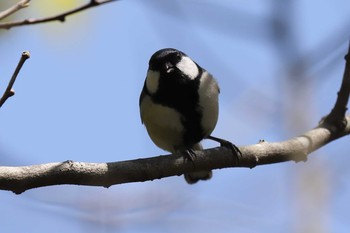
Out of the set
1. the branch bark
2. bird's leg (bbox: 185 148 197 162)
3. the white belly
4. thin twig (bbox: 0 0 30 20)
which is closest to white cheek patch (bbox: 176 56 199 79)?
the white belly

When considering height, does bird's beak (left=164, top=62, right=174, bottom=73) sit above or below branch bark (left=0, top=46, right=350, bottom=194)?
above

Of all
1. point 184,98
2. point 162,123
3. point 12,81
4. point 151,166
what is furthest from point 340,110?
point 12,81

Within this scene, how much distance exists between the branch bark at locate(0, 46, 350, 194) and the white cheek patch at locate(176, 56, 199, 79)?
0.71 meters

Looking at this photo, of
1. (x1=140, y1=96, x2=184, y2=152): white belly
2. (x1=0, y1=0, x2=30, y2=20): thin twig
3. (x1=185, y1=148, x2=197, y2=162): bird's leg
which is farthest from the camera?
(x1=140, y1=96, x2=184, y2=152): white belly

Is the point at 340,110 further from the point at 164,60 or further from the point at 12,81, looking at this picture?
the point at 12,81

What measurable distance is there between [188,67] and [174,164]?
1.01 m

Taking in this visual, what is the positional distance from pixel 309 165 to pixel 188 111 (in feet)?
4.49

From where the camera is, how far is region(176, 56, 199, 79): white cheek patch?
331cm

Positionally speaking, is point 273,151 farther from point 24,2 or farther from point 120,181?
point 24,2

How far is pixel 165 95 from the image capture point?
3.20 metres

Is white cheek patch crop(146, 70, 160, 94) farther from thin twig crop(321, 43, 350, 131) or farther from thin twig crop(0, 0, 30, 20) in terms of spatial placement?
thin twig crop(0, 0, 30, 20)

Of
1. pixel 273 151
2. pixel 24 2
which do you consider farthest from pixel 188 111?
pixel 24 2

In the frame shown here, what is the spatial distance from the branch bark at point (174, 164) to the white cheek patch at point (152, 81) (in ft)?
2.34

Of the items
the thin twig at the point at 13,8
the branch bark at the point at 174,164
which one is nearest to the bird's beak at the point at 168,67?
the branch bark at the point at 174,164
